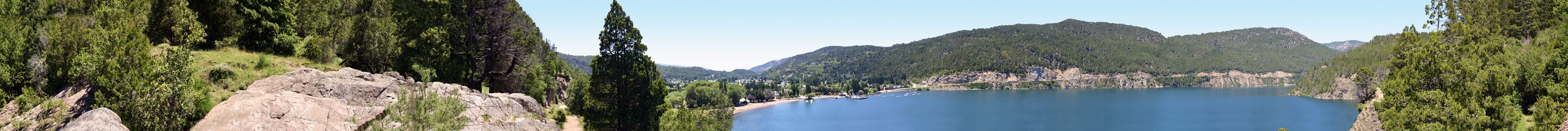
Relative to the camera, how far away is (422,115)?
87.1ft

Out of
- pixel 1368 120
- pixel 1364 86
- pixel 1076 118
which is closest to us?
pixel 1368 120

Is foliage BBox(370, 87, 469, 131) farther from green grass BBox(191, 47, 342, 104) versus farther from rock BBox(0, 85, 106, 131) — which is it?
green grass BBox(191, 47, 342, 104)

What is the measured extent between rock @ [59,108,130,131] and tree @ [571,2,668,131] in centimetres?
2426

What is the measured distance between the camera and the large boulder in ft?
90.3

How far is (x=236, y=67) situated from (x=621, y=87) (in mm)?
19495

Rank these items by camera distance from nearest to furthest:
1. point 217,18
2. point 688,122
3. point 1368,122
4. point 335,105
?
point 335,105
point 217,18
point 688,122
point 1368,122

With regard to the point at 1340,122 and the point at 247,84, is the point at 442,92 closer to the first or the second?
the point at 247,84

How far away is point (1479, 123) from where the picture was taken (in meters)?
43.6

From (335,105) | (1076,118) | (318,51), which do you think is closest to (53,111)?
(335,105)

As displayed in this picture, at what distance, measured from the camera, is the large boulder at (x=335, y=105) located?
2752 cm

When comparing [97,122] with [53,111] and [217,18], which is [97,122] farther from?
[217,18]

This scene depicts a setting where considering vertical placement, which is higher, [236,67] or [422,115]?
[236,67]

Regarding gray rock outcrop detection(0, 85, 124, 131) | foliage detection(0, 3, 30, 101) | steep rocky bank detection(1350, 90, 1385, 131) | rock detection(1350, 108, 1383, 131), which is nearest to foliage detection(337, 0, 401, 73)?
foliage detection(0, 3, 30, 101)

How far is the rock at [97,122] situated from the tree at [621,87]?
2426 centimetres
